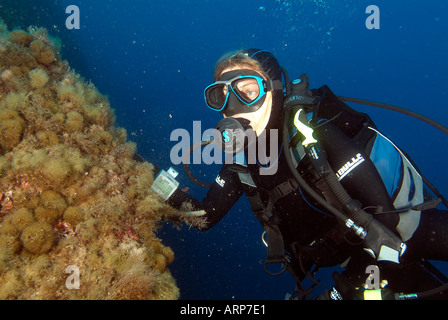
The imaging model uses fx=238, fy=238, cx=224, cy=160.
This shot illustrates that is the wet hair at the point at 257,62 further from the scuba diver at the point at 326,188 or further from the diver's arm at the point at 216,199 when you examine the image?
the diver's arm at the point at 216,199

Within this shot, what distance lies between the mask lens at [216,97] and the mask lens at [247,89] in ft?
0.92

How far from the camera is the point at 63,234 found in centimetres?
199

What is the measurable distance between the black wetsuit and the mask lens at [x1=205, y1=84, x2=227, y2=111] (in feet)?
2.87

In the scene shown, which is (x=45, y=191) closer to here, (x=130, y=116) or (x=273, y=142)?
(x=273, y=142)

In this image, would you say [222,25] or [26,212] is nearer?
[26,212]

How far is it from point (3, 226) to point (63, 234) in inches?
15.5

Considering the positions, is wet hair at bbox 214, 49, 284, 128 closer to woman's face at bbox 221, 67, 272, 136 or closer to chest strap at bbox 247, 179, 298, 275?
woman's face at bbox 221, 67, 272, 136

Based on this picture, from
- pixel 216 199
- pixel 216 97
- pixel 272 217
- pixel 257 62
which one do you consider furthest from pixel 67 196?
pixel 257 62

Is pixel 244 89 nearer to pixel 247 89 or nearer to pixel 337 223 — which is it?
pixel 247 89

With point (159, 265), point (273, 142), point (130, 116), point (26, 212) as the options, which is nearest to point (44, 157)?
point (26, 212)

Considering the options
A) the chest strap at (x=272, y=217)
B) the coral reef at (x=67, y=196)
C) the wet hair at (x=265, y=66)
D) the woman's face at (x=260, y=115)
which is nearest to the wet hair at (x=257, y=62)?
the wet hair at (x=265, y=66)

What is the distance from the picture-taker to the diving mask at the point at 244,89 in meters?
2.94

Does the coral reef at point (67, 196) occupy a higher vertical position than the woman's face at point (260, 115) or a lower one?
lower

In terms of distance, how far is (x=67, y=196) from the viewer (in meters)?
2.18
